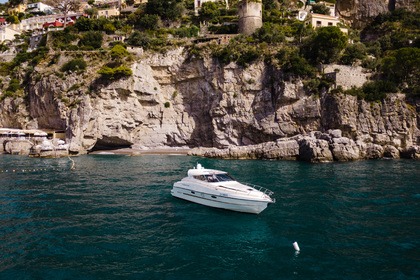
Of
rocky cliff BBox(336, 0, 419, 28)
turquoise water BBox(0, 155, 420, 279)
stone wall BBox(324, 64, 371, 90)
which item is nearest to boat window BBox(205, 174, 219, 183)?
turquoise water BBox(0, 155, 420, 279)

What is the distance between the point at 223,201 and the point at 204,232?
3076 mm

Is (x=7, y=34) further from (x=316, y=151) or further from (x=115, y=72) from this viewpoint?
(x=316, y=151)

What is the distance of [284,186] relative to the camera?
867 inches

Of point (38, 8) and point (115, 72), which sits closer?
point (115, 72)

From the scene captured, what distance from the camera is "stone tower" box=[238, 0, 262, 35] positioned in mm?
52062

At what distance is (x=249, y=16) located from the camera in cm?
5219

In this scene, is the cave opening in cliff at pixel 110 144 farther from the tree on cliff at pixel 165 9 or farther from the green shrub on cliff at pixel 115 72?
the tree on cliff at pixel 165 9

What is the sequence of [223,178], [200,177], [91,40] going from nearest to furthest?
[223,178] < [200,177] < [91,40]

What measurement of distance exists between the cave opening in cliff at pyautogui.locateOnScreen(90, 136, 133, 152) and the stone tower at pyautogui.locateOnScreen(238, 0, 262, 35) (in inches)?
991

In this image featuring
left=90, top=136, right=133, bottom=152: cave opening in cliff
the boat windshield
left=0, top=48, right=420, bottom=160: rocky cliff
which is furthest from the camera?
left=90, top=136, right=133, bottom=152: cave opening in cliff

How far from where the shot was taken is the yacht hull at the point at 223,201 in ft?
52.5

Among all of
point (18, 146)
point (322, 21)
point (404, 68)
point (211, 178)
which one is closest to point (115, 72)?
point (18, 146)

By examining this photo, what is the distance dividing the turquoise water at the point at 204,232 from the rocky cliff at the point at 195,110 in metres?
17.2

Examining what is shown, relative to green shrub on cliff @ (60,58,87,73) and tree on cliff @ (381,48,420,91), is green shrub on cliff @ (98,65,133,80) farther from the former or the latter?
tree on cliff @ (381,48,420,91)
